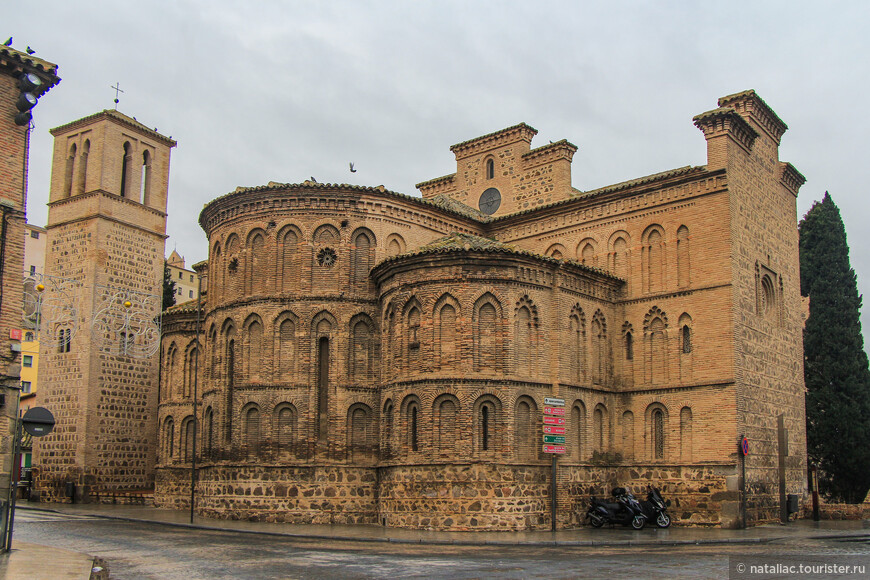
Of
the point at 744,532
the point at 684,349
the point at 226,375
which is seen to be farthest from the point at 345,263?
the point at 744,532

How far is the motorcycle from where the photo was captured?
75.2 feet

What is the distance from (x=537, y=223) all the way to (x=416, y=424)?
387 inches

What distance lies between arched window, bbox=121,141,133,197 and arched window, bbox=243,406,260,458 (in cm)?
1594

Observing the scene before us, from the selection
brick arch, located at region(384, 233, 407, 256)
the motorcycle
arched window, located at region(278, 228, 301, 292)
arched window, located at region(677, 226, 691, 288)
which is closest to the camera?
the motorcycle

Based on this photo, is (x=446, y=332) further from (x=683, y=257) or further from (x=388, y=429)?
(x=683, y=257)

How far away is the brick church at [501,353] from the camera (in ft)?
74.2

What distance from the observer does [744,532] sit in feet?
71.8

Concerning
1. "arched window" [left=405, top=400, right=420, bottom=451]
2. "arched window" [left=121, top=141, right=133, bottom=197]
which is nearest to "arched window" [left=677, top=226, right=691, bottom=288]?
"arched window" [left=405, top=400, right=420, bottom=451]

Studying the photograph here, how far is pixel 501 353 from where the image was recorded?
22688 mm

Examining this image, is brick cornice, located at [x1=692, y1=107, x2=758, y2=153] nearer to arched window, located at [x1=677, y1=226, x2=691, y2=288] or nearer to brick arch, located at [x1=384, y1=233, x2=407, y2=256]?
arched window, located at [x1=677, y1=226, x2=691, y2=288]

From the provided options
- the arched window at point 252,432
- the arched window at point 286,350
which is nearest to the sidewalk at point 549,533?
the arched window at point 252,432

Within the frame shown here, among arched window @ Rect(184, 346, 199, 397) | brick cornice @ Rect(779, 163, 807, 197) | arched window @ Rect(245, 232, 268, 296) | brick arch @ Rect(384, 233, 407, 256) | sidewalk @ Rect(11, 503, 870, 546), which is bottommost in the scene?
sidewalk @ Rect(11, 503, 870, 546)

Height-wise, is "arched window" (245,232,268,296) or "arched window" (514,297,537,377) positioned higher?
"arched window" (245,232,268,296)

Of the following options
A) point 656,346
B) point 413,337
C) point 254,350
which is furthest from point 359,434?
point 656,346
